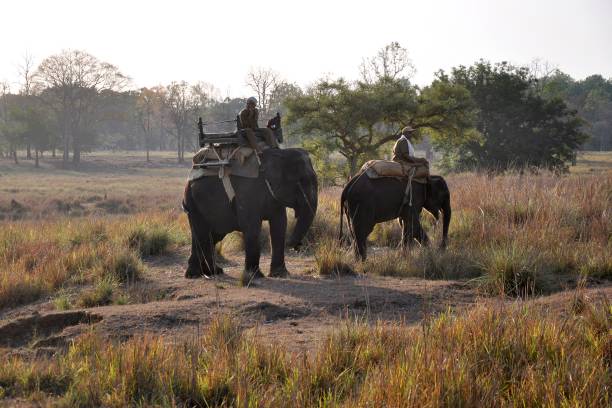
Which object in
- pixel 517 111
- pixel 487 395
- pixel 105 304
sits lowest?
pixel 105 304

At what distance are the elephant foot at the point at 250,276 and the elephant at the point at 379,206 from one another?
1.71m

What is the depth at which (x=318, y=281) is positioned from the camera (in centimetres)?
933

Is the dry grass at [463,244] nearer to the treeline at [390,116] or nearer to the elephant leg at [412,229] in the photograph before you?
the elephant leg at [412,229]

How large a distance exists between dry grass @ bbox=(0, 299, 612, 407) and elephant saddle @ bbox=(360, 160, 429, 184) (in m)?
5.45

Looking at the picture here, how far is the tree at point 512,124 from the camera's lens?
3969 centimetres

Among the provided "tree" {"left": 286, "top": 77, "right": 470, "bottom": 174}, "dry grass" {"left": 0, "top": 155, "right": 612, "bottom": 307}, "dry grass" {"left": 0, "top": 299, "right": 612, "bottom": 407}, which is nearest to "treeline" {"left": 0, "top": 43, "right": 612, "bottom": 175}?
"tree" {"left": 286, "top": 77, "right": 470, "bottom": 174}

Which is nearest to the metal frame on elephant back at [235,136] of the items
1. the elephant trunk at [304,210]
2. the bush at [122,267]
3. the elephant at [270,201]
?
the elephant at [270,201]

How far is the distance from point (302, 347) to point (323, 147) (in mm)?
24366

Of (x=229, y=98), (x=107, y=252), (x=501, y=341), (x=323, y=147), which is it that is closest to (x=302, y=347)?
(x=501, y=341)

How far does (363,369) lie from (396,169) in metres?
6.44

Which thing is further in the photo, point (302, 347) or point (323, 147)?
point (323, 147)

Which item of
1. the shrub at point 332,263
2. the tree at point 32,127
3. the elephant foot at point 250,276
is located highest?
the tree at point 32,127

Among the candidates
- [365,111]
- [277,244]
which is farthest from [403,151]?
[365,111]

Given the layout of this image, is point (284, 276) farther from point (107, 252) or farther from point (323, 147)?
point (323, 147)
